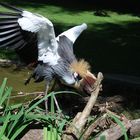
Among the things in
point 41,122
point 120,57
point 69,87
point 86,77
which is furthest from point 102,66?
point 41,122

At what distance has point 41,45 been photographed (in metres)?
4.64

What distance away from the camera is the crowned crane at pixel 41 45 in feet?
14.5

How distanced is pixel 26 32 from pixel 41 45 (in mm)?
192

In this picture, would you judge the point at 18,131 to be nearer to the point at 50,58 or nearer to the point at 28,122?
the point at 28,122

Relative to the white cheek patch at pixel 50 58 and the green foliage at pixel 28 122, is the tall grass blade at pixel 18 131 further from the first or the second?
the white cheek patch at pixel 50 58

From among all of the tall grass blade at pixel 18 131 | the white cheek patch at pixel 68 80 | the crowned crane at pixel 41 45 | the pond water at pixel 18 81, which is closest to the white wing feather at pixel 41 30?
the crowned crane at pixel 41 45

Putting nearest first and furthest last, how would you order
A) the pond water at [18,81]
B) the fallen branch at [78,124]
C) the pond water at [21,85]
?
the fallen branch at [78,124], the pond water at [21,85], the pond water at [18,81]

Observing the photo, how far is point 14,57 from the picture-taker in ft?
24.8

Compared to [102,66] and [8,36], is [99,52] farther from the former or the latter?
[8,36]

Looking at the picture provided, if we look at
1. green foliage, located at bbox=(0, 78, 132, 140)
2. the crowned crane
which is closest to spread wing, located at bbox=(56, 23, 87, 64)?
the crowned crane

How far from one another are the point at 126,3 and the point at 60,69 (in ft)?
32.4

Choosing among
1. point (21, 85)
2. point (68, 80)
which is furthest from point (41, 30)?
point (21, 85)

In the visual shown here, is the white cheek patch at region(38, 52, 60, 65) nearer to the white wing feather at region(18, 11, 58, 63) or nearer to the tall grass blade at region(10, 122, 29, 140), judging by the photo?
the white wing feather at region(18, 11, 58, 63)

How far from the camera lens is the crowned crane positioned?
4.43 meters
